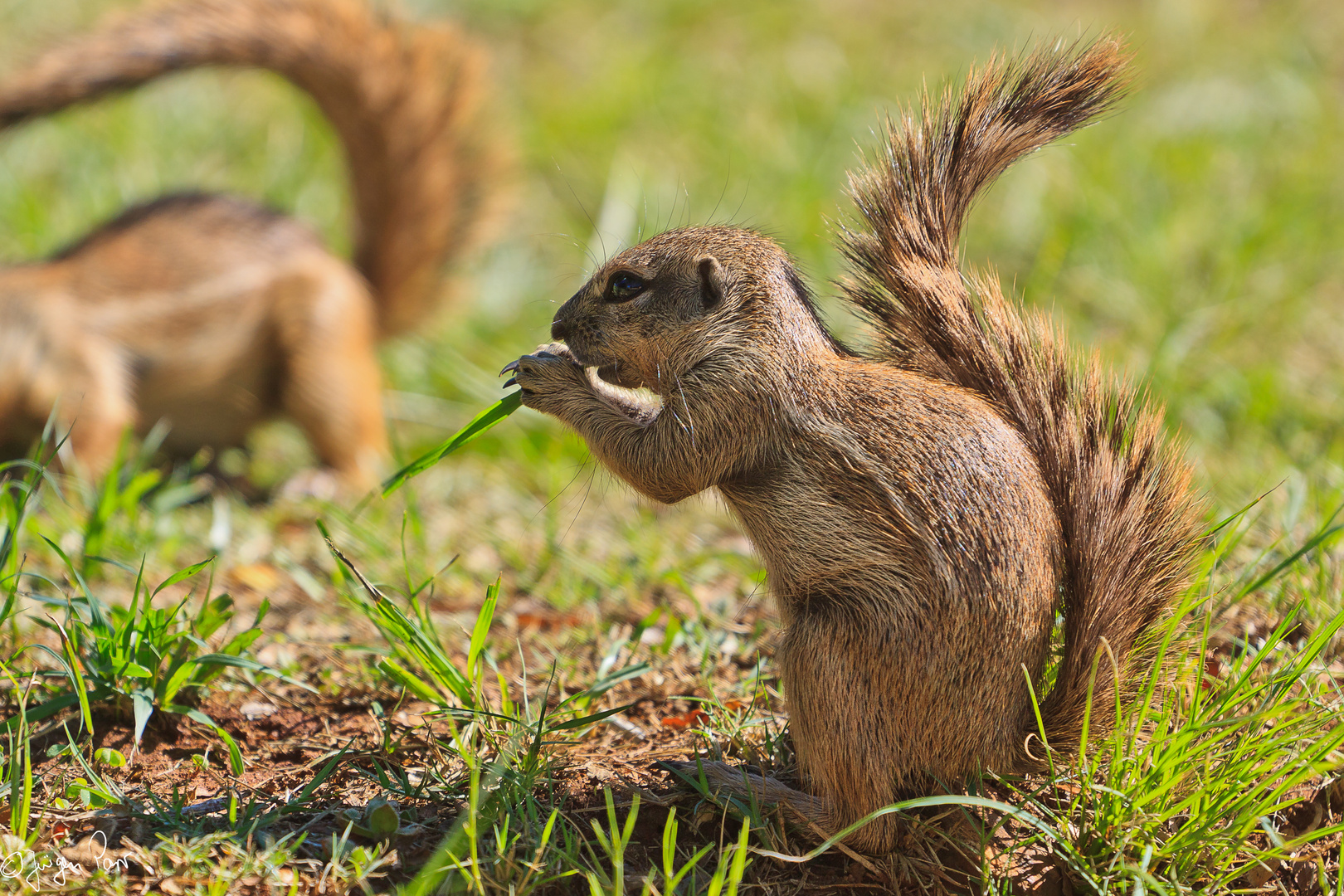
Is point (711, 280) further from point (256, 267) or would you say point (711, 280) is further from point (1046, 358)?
point (256, 267)

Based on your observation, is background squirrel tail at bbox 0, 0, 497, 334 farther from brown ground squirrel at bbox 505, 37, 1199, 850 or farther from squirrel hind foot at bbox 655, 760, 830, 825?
squirrel hind foot at bbox 655, 760, 830, 825

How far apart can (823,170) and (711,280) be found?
4963 mm

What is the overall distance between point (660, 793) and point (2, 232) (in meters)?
6.07

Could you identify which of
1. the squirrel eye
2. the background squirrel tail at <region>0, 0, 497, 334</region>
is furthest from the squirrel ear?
the background squirrel tail at <region>0, 0, 497, 334</region>

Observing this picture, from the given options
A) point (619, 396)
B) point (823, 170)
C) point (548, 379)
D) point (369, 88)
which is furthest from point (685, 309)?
point (823, 170)

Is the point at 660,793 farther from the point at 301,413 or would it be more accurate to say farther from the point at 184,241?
the point at 184,241

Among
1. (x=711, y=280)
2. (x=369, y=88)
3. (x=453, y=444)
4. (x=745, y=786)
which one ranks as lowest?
(x=745, y=786)

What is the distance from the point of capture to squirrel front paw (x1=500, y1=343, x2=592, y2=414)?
111 inches

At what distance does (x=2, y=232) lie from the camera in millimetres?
6781

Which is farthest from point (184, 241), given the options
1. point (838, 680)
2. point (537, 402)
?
point (838, 680)

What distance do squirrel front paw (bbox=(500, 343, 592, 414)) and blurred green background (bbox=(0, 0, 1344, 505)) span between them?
1.94 m

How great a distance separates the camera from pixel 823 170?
748cm

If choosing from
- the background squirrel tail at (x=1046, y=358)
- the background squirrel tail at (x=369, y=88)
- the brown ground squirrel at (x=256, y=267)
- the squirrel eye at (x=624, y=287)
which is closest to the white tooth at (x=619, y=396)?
the squirrel eye at (x=624, y=287)

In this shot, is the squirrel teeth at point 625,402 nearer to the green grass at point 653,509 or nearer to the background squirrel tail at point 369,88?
the green grass at point 653,509
